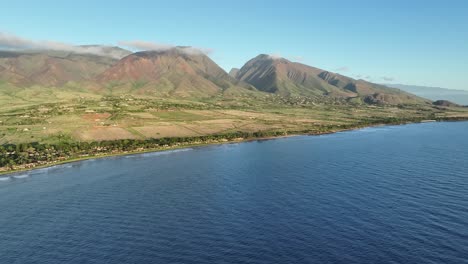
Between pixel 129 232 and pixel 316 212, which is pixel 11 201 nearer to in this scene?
pixel 129 232

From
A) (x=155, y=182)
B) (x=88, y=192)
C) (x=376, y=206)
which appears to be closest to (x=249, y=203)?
(x=376, y=206)

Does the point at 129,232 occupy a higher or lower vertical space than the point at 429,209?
lower

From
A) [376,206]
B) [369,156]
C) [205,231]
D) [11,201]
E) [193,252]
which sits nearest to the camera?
[193,252]

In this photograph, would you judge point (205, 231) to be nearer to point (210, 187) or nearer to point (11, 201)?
point (210, 187)

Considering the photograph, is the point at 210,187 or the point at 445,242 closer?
the point at 445,242

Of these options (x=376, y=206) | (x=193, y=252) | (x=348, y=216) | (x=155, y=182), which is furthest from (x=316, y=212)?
(x=155, y=182)

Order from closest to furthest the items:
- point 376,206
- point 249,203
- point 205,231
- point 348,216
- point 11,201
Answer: point 205,231 < point 348,216 < point 376,206 < point 249,203 < point 11,201
